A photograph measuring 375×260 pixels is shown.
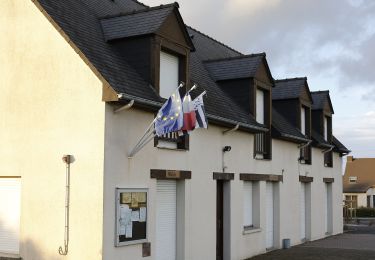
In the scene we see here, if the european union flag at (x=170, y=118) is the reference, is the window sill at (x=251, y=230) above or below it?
below

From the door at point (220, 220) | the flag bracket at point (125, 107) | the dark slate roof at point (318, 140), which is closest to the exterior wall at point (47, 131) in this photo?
the flag bracket at point (125, 107)

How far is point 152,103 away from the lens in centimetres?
1216

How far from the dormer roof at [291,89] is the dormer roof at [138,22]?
32.5ft

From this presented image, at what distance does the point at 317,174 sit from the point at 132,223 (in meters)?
14.9

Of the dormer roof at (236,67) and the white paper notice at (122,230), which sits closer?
the white paper notice at (122,230)

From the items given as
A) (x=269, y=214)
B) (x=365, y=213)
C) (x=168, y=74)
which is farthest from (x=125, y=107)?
(x=365, y=213)

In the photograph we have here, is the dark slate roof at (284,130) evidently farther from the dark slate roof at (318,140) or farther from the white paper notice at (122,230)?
the white paper notice at (122,230)

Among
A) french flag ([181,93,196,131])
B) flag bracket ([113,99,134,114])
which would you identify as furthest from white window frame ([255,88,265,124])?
flag bracket ([113,99,134,114])

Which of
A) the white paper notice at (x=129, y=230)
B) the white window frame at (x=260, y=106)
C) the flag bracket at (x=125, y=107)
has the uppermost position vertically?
the white window frame at (x=260, y=106)

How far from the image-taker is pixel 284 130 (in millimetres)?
21109

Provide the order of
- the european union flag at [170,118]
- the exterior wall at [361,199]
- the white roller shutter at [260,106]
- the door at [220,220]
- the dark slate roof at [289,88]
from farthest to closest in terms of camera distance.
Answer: the exterior wall at [361,199] < the dark slate roof at [289,88] < the white roller shutter at [260,106] < the door at [220,220] < the european union flag at [170,118]

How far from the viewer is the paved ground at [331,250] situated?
18355 mm

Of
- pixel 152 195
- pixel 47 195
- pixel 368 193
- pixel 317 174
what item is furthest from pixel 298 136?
pixel 368 193

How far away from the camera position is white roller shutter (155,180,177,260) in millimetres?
13531
